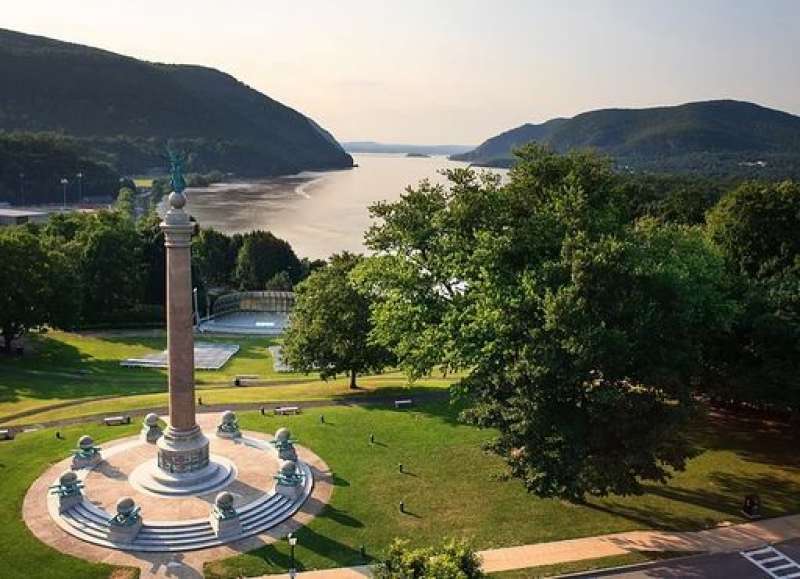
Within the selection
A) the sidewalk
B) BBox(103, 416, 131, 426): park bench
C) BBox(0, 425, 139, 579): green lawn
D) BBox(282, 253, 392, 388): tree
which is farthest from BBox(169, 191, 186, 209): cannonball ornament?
BBox(282, 253, 392, 388): tree

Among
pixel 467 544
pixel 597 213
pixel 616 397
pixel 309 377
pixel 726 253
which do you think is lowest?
pixel 309 377

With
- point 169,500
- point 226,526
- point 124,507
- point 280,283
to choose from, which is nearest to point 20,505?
point 124,507

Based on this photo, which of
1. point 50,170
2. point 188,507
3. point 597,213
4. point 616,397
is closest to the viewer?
point 616,397

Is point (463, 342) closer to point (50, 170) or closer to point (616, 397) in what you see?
point (616, 397)

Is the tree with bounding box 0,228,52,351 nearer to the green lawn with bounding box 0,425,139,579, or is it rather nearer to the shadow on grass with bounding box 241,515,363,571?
the green lawn with bounding box 0,425,139,579

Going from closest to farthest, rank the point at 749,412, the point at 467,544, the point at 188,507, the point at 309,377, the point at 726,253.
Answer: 1. the point at 467,544
2. the point at 188,507
3. the point at 749,412
4. the point at 726,253
5. the point at 309,377

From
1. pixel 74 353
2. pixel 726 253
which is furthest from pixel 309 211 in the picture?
pixel 726 253

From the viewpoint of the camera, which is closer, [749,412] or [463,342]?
[463,342]
